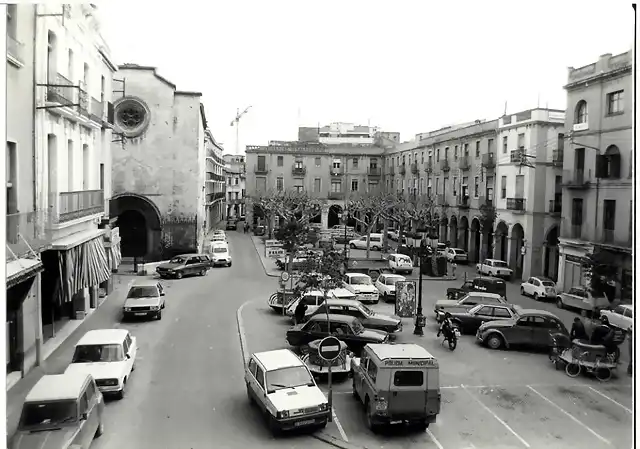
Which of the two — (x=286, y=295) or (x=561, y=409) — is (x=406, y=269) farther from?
(x=561, y=409)

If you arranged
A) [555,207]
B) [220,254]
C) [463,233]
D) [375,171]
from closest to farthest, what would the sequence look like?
[220,254] < [555,207] < [375,171] < [463,233]

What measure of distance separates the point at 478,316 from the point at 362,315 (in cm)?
265

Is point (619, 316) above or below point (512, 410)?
above

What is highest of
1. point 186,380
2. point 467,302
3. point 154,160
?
point 154,160

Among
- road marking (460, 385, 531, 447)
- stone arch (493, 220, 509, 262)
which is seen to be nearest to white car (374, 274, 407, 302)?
stone arch (493, 220, 509, 262)

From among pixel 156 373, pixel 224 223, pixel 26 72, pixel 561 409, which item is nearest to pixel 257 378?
pixel 156 373

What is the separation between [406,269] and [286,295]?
6.90 m

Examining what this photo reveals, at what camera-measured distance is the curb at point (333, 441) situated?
675 cm

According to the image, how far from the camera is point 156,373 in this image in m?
8.77

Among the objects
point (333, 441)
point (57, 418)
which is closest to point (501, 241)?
point (333, 441)

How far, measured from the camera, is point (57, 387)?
21.3 feet

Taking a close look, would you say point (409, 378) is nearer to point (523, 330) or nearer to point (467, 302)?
point (523, 330)

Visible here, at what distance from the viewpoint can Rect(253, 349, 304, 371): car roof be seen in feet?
25.3

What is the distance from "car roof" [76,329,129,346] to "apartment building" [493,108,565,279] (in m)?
10.9
